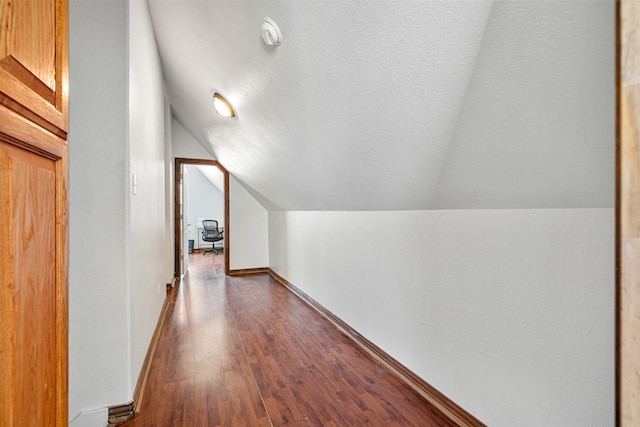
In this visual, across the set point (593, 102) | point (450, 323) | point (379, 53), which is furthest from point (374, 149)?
point (450, 323)

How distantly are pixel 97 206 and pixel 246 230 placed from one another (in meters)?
3.39

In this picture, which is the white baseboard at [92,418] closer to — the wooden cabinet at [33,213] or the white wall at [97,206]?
the white wall at [97,206]

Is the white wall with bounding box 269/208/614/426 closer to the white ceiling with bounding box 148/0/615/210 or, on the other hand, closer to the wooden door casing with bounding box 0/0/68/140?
the white ceiling with bounding box 148/0/615/210

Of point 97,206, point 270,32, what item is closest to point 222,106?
point 270,32

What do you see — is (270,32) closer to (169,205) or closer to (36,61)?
(36,61)

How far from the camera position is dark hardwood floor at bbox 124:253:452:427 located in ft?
Answer: 4.84

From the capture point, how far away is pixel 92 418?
1409 mm

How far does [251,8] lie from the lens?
4.76 feet

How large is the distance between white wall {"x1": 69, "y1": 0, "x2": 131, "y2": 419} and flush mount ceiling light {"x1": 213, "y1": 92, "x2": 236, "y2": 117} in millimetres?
1009

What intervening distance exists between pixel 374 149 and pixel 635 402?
1209mm

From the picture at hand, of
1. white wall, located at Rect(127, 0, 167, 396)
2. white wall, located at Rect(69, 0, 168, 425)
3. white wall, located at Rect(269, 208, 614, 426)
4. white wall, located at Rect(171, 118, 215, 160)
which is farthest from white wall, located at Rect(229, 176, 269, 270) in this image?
white wall, located at Rect(69, 0, 168, 425)

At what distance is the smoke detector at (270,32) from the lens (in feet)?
4.57

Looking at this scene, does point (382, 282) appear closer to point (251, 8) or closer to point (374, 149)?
point (374, 149)

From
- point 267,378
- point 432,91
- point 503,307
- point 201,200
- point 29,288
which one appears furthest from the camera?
point 201,200
